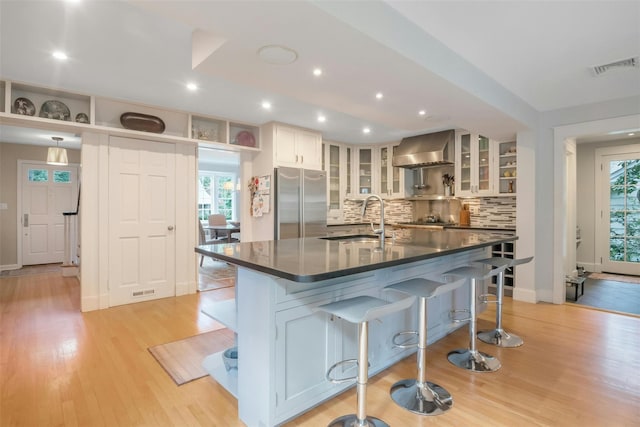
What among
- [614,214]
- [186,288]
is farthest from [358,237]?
[614,214]

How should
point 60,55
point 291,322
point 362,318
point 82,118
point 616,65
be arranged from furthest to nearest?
point 82,118 < point 616,65 < point 60,55 < point 291,322 < point 362,318

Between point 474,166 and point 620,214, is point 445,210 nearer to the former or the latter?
point 474,166

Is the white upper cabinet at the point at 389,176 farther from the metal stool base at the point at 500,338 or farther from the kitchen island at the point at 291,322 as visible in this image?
the kitchen island at the point at 291,322

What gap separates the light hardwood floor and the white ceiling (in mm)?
2206

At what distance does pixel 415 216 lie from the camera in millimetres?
6254

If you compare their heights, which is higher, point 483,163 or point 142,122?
point 142,122

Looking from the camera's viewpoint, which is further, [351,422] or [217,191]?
[217,191]

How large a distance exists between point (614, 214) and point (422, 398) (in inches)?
241

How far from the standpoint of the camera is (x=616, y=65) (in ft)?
9.41

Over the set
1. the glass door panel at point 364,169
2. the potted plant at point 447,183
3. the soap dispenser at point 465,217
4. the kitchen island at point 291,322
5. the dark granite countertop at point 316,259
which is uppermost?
the glass door panel at point 364,169

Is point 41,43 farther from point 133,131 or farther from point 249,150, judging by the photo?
point 249,150

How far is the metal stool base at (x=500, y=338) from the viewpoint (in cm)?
287

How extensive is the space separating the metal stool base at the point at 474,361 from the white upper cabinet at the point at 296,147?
10.9 feet

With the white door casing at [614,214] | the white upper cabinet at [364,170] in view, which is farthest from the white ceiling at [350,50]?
the white door casing at [614,214]
